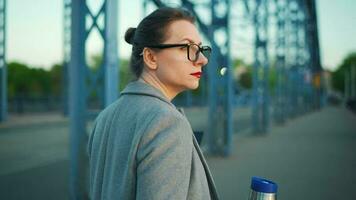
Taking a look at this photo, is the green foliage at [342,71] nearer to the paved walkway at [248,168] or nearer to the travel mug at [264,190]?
the paved walkway at [248,168]

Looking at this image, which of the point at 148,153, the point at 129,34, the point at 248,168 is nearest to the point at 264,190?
the point at 148,153

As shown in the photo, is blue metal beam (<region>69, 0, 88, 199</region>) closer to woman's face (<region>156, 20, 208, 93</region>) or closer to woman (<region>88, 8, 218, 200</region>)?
woman (<region>88, 8, 218, 200</region>)

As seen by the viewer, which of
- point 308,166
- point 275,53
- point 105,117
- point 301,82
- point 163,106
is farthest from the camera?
point 301,82

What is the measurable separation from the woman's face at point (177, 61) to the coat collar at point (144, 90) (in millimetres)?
82

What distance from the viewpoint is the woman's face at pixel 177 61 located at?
147 centimetres

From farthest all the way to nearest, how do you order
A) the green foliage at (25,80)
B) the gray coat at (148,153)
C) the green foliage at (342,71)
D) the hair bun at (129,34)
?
the green foliage at (342,71)
the green foliage at (25,80)
the hair bun at (129,34)
the gray coat at (148,153)

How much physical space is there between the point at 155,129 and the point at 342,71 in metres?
107

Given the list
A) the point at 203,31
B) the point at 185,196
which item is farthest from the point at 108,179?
the point at 203,31

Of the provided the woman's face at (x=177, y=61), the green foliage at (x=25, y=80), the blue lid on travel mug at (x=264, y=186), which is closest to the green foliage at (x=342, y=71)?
the green foliage at (x=25, y=80)

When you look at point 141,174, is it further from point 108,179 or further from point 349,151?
point 349,151

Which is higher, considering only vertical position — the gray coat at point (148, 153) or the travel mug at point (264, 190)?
the gray coat at point (148, 153)

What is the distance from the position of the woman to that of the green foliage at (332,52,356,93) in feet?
336

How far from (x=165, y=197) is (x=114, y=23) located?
3600 millimetres

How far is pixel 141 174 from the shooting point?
1.23 metres
